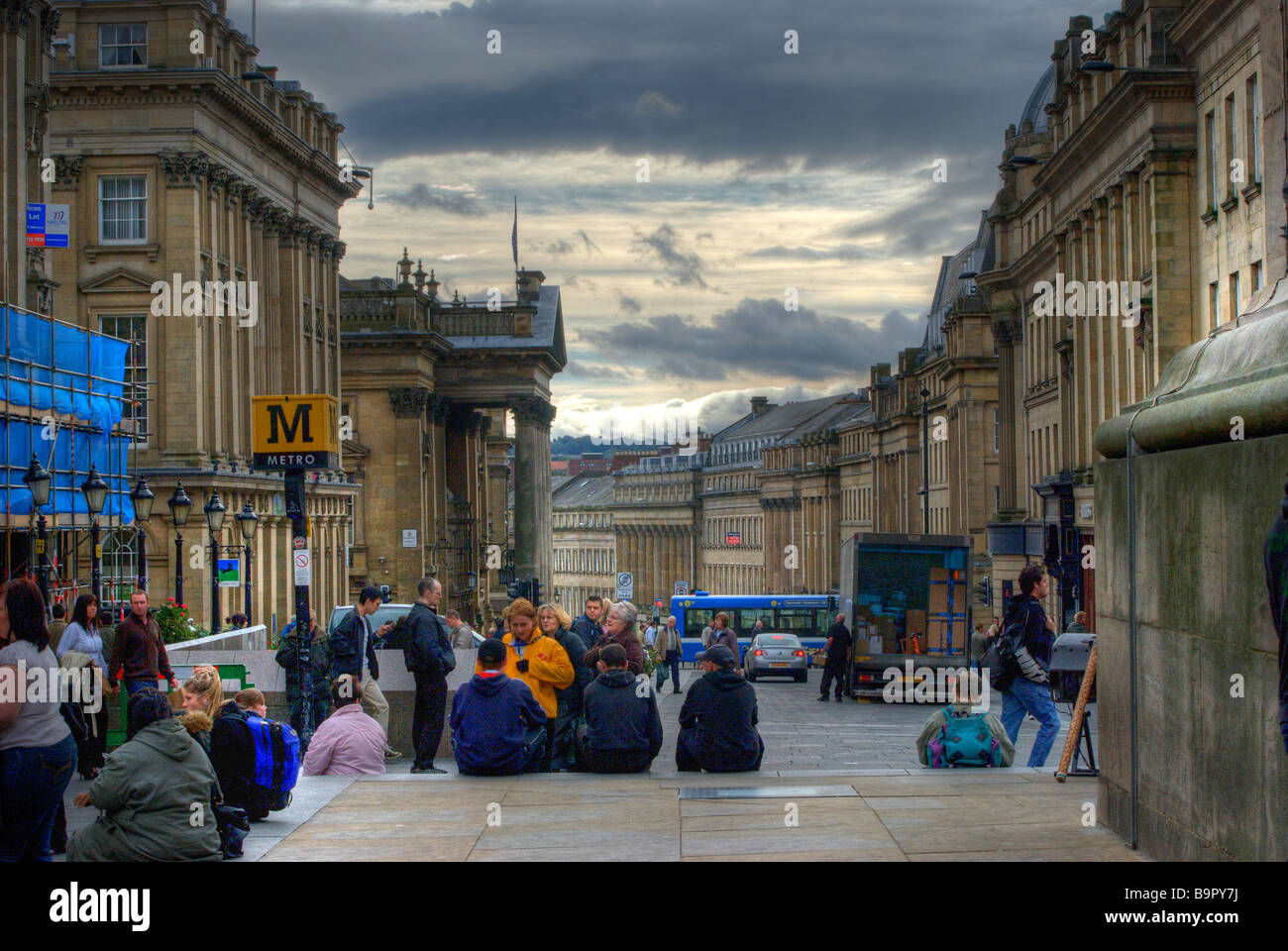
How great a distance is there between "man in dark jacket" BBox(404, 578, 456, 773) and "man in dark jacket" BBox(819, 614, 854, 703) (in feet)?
69.5

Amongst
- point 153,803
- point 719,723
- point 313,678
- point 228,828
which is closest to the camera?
point 153,803

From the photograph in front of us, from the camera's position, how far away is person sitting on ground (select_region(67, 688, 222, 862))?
31.7ft

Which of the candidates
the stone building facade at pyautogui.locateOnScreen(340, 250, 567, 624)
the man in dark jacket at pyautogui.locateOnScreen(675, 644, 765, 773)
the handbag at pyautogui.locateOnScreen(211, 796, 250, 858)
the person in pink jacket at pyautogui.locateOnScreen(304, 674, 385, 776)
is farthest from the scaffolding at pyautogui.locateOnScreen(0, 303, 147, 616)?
the stone building facade at pyautogui.locateOnScreen(340, 250, 567, 624)

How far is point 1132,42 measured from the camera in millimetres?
42531

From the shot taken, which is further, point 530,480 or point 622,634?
point 530,480

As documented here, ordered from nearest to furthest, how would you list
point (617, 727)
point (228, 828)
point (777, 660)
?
1. point (228, 828)
2. point (617, 727)
3. point (777, 660)

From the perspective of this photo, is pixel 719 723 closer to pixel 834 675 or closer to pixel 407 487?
pixel 834 675

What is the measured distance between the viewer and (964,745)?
14.8 meters

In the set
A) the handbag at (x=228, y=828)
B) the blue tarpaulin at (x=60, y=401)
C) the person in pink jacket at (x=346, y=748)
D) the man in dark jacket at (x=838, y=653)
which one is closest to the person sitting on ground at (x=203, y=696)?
the handbag at (x=228, y=828)

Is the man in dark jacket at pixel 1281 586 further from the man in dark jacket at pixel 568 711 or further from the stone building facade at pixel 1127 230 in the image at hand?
the stone building facade at pixel 1127 230

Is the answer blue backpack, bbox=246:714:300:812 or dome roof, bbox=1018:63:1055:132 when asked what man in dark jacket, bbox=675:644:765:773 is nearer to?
blue backpack, bbox=246:714:300:812

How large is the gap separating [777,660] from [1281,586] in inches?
1796

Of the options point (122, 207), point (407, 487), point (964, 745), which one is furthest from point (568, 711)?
point (407, 487)

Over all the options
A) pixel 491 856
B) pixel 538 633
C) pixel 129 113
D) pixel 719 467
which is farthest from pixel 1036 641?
pixel 719 467
